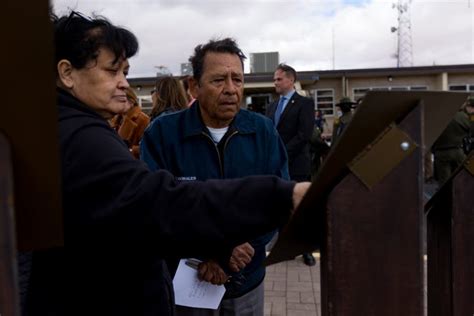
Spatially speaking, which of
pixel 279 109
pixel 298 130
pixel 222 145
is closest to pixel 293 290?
pixel 298 130

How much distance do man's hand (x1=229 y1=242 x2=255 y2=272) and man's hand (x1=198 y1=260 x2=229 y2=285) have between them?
0.20ft

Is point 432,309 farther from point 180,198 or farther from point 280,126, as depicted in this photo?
point 280,126

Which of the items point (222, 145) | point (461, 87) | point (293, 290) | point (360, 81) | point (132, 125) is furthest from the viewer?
point (360, 81)

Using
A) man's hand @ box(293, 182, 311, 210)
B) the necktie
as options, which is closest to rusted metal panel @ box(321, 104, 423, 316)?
man's hand @ box(293, 182, 311, 210)

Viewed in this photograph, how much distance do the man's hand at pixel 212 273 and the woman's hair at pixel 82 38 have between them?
102 cm

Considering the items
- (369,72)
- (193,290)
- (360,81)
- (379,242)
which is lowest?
(193,290)

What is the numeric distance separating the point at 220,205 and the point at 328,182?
0.26 m

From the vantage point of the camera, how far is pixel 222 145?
222cm

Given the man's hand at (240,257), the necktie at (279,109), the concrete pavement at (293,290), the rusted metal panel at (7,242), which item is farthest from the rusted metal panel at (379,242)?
the necktie at (279,109)

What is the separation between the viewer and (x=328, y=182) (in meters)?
1.08

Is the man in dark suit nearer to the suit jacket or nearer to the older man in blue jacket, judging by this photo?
the suit jacket

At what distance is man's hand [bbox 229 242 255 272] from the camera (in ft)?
6.79

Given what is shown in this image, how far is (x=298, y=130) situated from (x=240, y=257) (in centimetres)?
331

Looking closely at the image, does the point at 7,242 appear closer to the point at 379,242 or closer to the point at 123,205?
the point at 123,205
